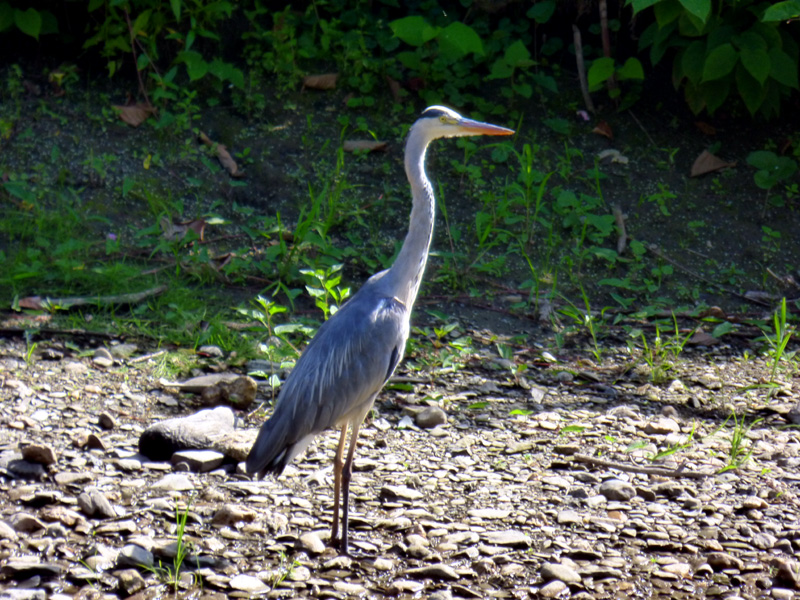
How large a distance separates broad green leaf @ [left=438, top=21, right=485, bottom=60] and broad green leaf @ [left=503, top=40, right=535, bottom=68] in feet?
0.66

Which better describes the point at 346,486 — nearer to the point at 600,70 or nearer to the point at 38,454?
the point at 38,454

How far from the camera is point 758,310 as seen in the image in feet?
18.8

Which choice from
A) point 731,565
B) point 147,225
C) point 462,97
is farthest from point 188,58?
point 731,565

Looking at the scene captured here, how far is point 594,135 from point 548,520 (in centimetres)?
434

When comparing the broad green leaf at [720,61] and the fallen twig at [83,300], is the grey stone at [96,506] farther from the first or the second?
the broad green leaf at [720,61]

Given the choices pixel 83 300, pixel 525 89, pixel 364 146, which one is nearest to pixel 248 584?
pixel 83 300

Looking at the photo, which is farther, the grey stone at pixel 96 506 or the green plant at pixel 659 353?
the green plant at pixel 659 353

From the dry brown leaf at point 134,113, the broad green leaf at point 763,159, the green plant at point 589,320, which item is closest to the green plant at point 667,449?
the green plant at point 589,320

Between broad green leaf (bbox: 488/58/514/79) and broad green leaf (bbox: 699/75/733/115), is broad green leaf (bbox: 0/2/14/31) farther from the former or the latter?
broad green leaf (bbox: 699/75/733/115)

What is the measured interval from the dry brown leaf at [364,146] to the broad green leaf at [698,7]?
7.71 feet

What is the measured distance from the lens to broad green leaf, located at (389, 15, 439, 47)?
22.0ft

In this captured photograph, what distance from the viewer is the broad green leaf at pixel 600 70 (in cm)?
670

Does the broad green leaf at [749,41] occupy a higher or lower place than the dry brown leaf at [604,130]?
higher

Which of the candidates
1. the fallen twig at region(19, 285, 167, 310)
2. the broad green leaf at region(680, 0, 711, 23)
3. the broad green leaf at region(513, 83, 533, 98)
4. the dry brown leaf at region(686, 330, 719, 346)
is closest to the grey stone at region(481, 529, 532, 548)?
the dry brown leaf at region(686, 330, 719, 346)
